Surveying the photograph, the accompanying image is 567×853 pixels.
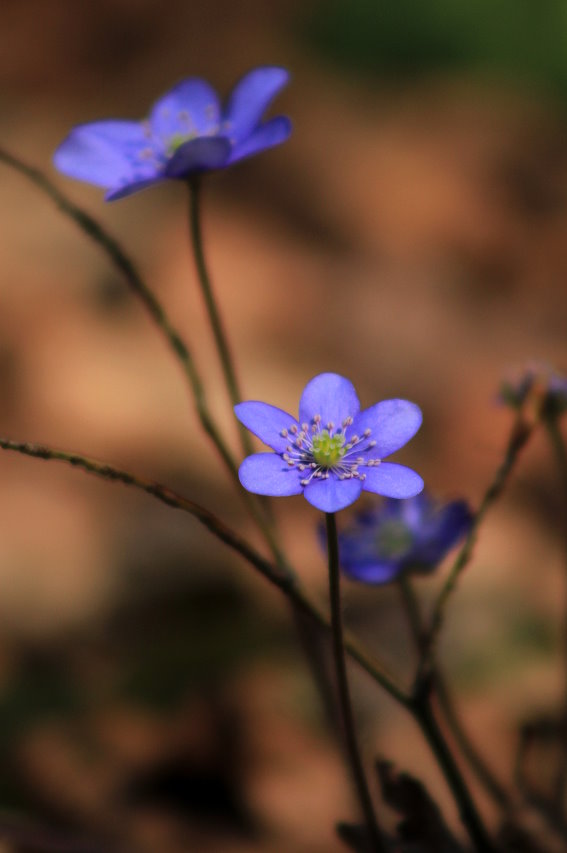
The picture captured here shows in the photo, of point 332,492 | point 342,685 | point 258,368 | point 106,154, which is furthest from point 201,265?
point 258,368

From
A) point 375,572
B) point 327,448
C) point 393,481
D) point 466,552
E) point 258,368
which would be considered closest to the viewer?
point 393,481

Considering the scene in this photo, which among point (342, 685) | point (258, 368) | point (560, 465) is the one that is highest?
point (258, 368)

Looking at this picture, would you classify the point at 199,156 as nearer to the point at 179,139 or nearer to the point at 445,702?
the point at 179,139

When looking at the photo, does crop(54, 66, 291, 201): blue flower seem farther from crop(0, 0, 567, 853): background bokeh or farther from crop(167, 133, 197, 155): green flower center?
crop(0, 0, 567, 853): background bokeh

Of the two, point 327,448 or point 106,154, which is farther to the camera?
point 106,154

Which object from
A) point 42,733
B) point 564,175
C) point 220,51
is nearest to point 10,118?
point 220,51

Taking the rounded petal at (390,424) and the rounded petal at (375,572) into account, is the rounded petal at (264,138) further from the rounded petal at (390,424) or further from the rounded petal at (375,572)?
the rounded petal at (375,572)

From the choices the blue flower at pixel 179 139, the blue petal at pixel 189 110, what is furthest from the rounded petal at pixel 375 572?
the blue petal at pixel 189 110
